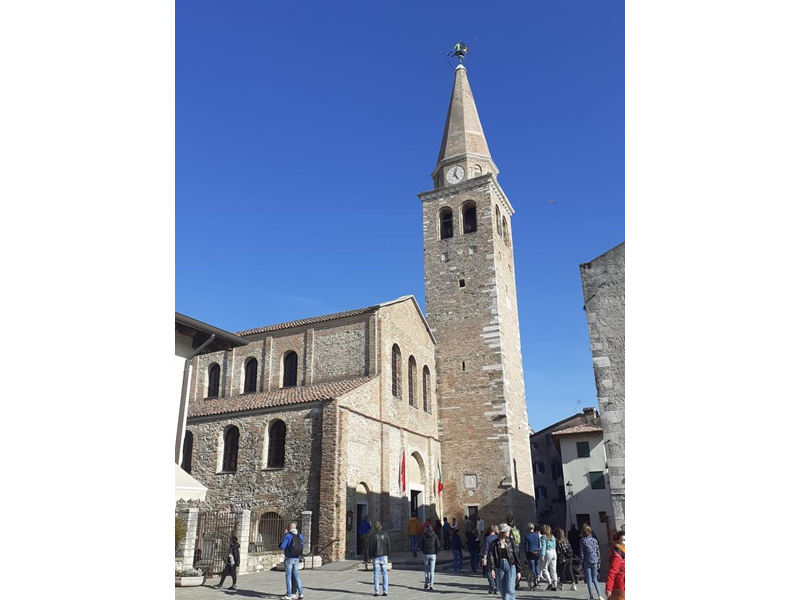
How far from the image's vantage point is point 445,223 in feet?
92.1

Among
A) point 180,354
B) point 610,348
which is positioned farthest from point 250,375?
point 610,348

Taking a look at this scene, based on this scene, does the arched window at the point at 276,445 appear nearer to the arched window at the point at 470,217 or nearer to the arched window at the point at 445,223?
the arched window at the point at 445,223

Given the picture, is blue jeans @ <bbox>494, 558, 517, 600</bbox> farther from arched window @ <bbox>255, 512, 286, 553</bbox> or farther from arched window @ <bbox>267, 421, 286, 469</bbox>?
arched window @ <bbox>267, 421, 286, 469</bbox>

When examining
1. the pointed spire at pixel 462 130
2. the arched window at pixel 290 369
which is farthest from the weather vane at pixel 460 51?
the arched window at pixel 290 369

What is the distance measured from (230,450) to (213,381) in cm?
548

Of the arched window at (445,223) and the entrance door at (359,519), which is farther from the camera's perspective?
the arched window at (445,223)

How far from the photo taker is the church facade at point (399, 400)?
1714 centimetres

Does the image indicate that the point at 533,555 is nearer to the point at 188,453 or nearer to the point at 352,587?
the point at 352,587

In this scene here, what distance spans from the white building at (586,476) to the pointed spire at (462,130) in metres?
15.2

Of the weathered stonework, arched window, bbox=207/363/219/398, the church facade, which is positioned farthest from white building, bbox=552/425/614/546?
the weathered stonework

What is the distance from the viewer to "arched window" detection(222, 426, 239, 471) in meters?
18.5
